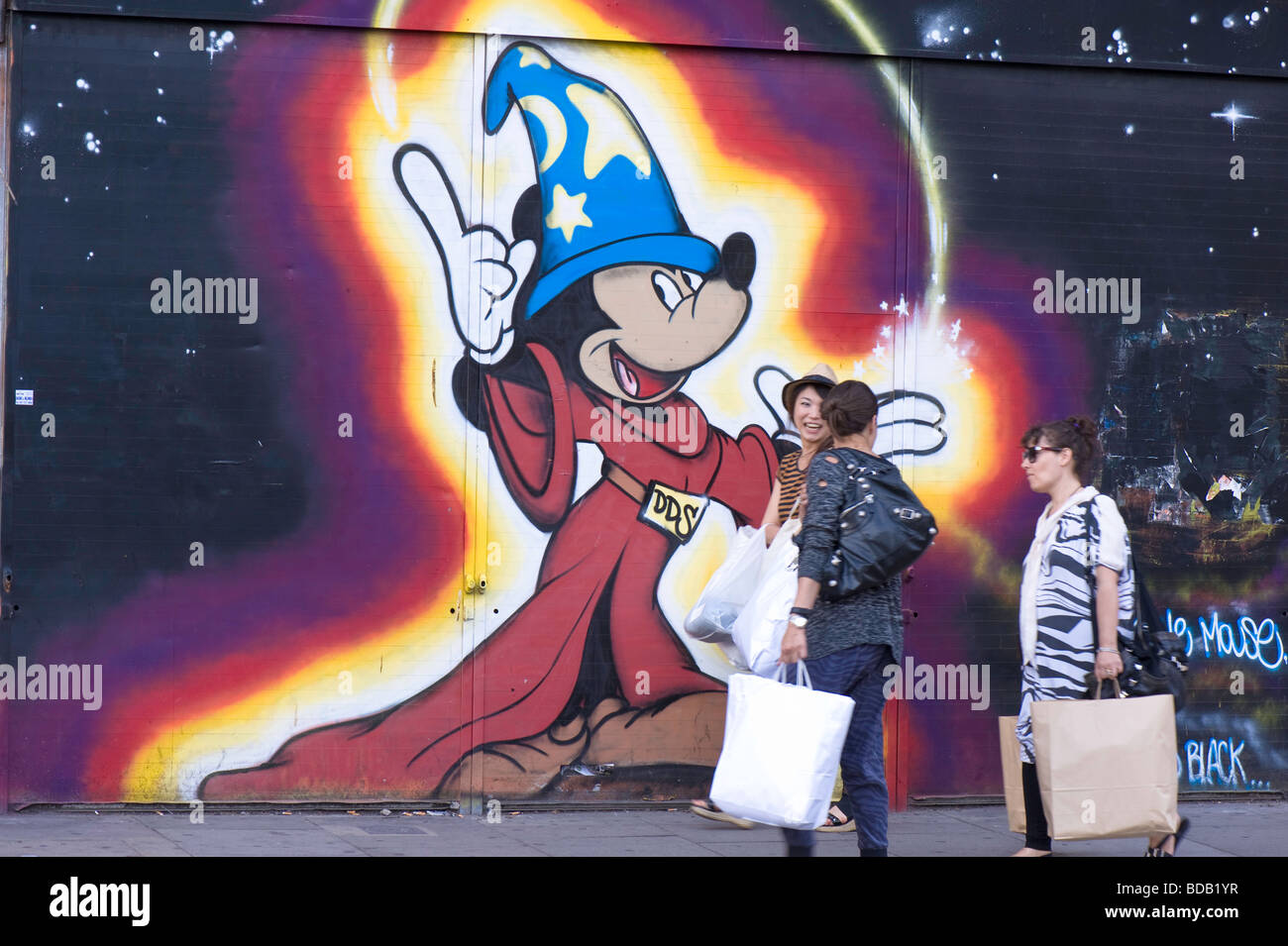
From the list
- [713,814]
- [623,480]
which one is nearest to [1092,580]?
[713,814]

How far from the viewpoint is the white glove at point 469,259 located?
6.95 metres

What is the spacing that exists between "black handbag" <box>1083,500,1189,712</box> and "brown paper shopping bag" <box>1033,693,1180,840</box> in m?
0.26

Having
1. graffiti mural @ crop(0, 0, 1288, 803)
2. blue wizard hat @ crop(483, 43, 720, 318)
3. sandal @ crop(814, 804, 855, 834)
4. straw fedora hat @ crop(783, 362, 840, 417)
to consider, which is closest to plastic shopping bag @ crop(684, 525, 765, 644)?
graffiti mural @ crop(0, 0, 1288, 803)

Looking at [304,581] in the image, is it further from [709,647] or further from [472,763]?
[709,647]

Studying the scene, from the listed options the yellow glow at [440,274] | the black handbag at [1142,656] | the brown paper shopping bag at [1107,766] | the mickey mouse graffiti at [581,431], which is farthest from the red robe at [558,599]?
the brown paper shopping bag at [1107,766]

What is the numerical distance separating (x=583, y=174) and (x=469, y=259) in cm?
70

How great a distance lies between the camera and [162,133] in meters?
6.77

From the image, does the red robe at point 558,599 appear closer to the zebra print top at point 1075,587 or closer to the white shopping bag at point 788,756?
the zebra print top at point 1075,587

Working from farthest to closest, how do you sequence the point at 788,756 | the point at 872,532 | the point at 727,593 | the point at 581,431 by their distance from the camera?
the point at 581,431 < the point at 727,593 < the point at 872,532 < the point at 788,756

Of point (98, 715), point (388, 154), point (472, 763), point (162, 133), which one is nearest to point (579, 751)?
point (472, 763)

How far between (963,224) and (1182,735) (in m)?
2.90

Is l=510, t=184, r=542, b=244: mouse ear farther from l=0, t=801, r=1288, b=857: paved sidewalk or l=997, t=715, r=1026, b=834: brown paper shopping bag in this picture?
l=997, t=715, r=1026, b=834: brown paper shopping bag

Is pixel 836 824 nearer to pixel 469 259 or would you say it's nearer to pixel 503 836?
pixel 503 836

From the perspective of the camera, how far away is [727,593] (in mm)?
6492
